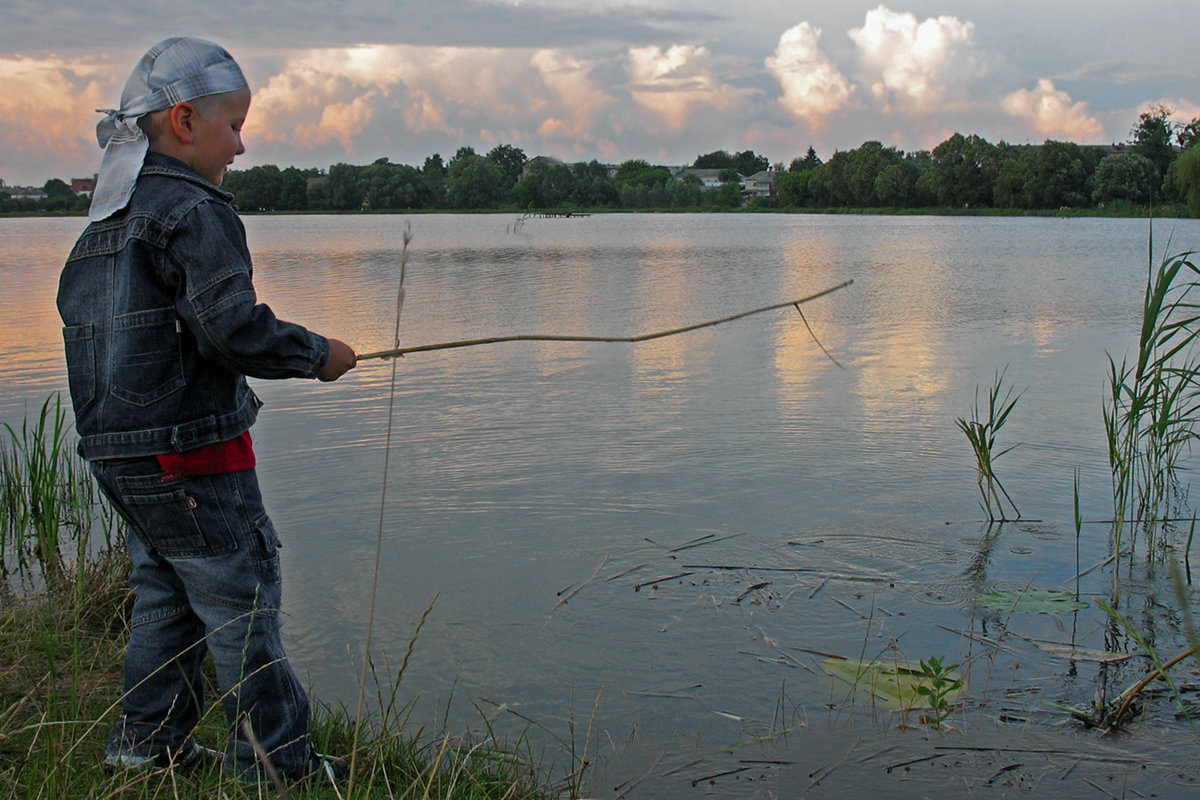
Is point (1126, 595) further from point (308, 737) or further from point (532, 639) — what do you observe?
point (308, 737)

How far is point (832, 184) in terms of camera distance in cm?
11131

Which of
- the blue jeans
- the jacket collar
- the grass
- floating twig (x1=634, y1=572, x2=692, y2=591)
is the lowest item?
floating twig (x1=634, y1=572, x2=692, y2=591)

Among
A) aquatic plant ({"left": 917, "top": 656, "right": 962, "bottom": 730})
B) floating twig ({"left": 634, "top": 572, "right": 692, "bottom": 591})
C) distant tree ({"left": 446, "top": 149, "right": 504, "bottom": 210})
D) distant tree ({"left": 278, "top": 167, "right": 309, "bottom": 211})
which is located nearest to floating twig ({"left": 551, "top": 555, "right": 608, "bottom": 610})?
floating twig ({"left": 634, "top": 572, "right": 692, "bottom": 591})

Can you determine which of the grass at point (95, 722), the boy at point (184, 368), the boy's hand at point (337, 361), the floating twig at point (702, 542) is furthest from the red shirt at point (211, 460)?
the floating twig at point (702, 542)

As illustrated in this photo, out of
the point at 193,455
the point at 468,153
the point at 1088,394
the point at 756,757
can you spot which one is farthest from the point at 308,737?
the point at 468,153

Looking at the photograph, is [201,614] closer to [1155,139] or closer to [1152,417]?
[1152,417]

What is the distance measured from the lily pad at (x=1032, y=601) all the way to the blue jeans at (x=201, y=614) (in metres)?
3.11

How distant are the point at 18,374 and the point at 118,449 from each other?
8.80 metres

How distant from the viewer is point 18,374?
9852 mm

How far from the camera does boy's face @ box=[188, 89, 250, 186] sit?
2.47m

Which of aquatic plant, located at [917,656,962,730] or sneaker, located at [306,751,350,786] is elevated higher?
sneaker, located at [306,751,350,786]

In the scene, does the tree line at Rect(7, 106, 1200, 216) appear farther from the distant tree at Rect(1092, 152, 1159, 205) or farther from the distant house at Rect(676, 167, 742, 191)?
the distant house at Rect(676, 167, 742, 191)

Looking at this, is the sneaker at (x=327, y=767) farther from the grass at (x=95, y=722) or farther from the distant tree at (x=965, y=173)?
the distant tree at (x=965, y=173)

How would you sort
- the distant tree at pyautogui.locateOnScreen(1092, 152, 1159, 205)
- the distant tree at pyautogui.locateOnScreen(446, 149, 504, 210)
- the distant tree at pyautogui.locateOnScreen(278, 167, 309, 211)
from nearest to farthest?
the distant tree at pyautogui.locateOnScreen(1092, 152, 1159, 205)
the distant tree at pyautogui.locateOnScreen(278, 167, 309, 211)
the distant tree at pyautogui.locateOnScreen(446, 149, 504, 210)
